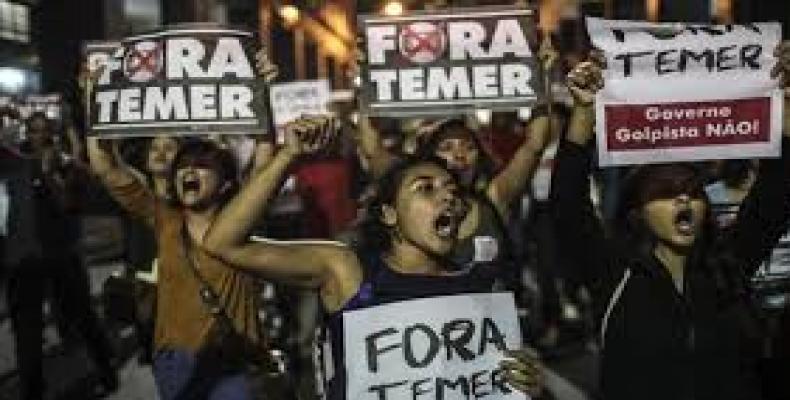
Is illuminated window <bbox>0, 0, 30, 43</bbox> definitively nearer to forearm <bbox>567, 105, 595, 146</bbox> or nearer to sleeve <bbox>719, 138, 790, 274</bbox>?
forearm <bbox>567, 105, 595, 146</bbox>

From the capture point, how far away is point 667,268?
407cm

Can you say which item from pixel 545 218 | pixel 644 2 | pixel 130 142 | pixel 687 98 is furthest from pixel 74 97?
pixel 687 98

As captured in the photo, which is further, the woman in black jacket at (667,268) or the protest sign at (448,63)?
the protest sign at (448,63)

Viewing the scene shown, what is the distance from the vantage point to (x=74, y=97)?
905 inches

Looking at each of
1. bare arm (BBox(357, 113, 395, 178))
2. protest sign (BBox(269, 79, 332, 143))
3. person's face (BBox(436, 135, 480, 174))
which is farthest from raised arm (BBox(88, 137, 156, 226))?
protest sign (BBox(269, 79, 332, 143))

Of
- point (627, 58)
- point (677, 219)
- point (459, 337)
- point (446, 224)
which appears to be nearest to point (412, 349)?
point (459, 337)

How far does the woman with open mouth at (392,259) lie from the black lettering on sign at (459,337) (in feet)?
0.31

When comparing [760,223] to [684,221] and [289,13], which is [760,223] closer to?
[684,221]

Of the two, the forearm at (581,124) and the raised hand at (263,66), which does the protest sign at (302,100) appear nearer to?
the raised hand at (263,66)

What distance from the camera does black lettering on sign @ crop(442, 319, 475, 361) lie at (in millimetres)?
4098

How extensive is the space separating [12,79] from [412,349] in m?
22.5

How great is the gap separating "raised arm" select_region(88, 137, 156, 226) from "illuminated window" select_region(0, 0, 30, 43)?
2030 centimetres

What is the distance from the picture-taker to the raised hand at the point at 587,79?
4391 millimetres

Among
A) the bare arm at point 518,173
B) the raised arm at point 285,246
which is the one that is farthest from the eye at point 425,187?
the bare arm at point 518,173
